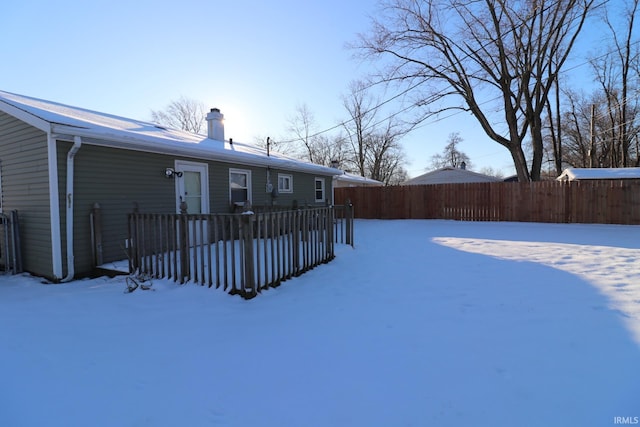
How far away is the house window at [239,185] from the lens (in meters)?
9.17

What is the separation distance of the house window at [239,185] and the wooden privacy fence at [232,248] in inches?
154

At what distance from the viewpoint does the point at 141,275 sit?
16.5 ft

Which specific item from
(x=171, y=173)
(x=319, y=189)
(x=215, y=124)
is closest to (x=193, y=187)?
(x=171, y=173)

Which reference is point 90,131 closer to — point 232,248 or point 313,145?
point 232,248

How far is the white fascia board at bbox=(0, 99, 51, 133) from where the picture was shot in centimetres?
495

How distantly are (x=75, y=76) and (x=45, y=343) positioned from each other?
984 cm

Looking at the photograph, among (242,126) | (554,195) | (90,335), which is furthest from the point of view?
(242,126)

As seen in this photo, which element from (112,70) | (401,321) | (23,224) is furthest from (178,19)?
(401,321)

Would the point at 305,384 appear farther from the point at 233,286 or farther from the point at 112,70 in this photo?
the point at 112,70

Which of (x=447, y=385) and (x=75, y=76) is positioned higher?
(x=75, y=76)

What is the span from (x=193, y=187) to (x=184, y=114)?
2537cm

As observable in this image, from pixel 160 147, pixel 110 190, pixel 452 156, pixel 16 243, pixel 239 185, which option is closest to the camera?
pixel 16 243

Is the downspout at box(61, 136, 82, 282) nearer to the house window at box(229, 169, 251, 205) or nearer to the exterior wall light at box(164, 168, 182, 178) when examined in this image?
the exterior wall light at box(164, 168, 182, 178)

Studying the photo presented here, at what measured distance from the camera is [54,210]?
17.1 feet
